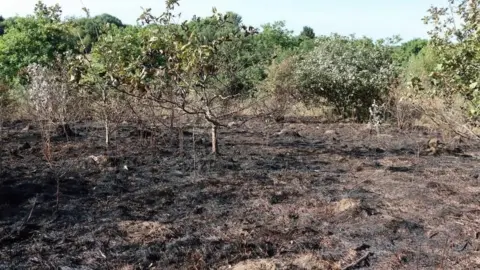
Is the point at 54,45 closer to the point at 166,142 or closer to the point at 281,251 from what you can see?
the point at 166,142

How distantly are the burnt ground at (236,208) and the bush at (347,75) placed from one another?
4301 millimetres

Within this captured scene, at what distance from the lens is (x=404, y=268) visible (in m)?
3.57

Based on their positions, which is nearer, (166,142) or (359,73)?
(166,142)

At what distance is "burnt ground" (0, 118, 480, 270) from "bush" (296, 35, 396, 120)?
4.30m

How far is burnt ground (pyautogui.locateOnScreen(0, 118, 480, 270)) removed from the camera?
146 inches

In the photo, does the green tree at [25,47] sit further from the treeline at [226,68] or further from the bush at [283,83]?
the bush at [283,83]

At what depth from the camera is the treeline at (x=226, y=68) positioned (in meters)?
4.73

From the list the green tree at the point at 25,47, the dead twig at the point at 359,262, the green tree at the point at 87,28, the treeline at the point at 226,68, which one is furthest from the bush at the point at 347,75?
the green tree at the point at 25,47

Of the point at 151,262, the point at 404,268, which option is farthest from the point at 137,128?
the point at 404,268

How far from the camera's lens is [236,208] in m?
4.80

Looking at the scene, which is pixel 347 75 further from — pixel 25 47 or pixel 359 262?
pixel 25 47

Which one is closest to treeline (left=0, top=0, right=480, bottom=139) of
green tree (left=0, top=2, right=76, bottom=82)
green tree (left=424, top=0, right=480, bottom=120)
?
green tree (left=424, top=0, right=480, bottom=120)

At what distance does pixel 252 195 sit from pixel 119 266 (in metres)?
1.92

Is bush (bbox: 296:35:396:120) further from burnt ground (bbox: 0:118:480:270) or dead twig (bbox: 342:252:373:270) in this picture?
dead twig (bbox: 342:252:373:270)
